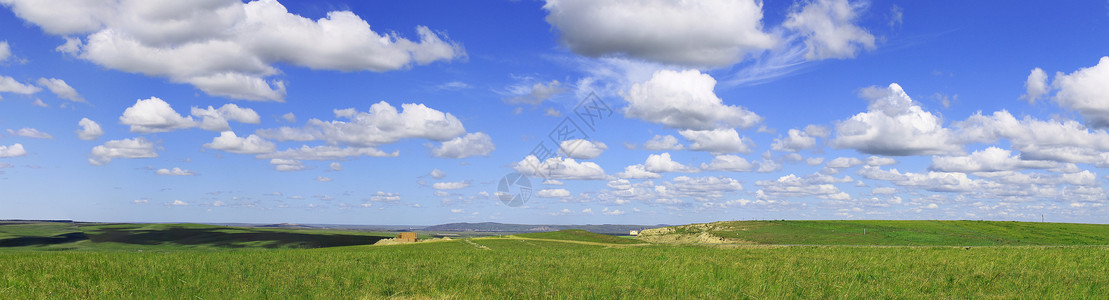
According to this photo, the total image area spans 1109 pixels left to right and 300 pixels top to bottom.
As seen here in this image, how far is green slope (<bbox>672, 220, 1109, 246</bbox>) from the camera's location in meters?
57.9

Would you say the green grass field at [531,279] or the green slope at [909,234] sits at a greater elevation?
the green grass field at [531,279]

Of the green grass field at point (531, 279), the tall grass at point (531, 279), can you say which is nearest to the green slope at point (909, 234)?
the green grass field at point (531, 279)

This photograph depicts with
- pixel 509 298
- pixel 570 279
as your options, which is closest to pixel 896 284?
pixel 570 279

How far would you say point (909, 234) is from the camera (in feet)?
209

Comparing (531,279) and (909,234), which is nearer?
(531,279)

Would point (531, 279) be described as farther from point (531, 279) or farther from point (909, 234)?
point (909, 234)

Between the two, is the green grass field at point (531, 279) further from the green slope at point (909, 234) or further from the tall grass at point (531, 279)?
the green slope at point (909, 234)

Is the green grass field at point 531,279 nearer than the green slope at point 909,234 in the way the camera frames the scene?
Yes

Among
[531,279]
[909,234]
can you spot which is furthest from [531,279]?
[909,234]

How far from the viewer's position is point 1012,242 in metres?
58.0

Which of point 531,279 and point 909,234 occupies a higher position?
point 531,279

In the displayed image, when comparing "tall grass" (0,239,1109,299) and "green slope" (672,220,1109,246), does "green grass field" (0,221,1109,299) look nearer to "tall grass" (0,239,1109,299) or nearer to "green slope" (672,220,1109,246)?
"tall grass" (0,239,1109,299)

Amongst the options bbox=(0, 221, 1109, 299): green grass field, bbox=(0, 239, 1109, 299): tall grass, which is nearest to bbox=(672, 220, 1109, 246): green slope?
bbox=(0, 221, 1109, 299): green grass field

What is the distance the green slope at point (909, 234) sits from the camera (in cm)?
5791
